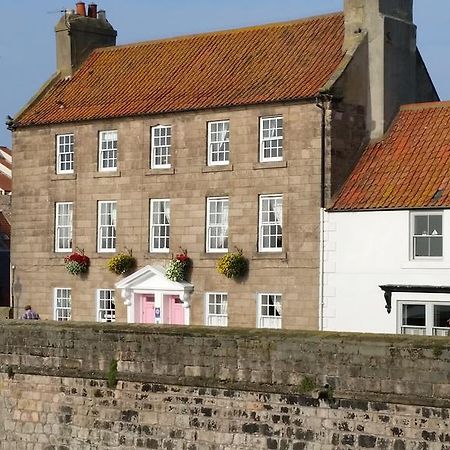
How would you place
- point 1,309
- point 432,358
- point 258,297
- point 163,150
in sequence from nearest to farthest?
point 432,358 < point 258,297 < point 163,150 < point 1,309

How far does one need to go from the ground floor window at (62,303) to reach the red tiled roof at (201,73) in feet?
16.5

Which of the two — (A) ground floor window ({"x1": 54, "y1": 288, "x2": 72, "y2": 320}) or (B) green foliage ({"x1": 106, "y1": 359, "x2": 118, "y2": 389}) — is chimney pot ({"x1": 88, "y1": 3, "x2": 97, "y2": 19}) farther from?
(B) green foliage ({"x1": 106, "y1": 359, "x2": 118, "y2": 389})

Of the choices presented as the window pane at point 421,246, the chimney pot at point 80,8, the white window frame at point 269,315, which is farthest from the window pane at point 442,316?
the chimney pot at point 80,8

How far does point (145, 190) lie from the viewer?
38062 millimetres

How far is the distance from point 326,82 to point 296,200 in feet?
10.2

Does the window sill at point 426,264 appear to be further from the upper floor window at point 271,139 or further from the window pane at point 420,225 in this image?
the upper floor window at point 271,139

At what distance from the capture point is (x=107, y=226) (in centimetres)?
3897

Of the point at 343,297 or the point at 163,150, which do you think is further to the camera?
the point at 163,150

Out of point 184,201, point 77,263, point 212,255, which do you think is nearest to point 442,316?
point 212,255

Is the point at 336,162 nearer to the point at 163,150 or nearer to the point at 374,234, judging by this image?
the point at 374,234

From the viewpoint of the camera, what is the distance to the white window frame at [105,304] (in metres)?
38.8

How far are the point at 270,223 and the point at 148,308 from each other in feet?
16.0

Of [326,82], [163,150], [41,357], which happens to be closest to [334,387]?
[41,357]

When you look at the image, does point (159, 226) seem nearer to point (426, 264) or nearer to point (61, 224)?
point (61, 224)
